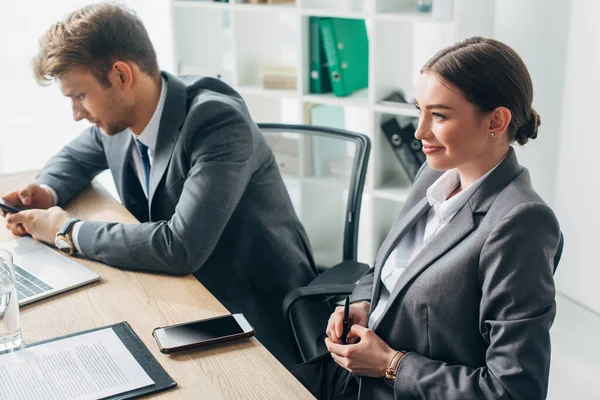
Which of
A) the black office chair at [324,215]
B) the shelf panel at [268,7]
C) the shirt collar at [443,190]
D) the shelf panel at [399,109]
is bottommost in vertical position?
the black office chair at [324,215]

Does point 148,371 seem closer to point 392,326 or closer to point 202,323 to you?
point 202,323

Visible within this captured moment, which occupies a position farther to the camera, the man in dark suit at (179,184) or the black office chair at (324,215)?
the black office chair at (324,215)

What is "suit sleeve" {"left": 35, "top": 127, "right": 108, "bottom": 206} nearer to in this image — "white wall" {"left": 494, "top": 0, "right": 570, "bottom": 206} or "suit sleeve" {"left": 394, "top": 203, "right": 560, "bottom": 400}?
"suit sleeve" {"left": 394, "top": 203, "right": 560, "bottom": 400}

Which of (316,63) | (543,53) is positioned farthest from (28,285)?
(543,53)

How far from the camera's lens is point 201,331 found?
1.42m

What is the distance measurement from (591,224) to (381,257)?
180cm

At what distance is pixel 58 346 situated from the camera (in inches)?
54.7

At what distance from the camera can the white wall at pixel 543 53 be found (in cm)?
305

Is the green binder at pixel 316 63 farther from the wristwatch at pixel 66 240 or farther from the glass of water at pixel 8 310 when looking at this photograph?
the glass of water at pixel 8 310

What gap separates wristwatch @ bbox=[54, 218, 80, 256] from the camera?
183 centimetres

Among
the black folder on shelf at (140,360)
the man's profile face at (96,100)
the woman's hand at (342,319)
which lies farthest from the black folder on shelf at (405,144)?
the black folder on shelf at (140,360)

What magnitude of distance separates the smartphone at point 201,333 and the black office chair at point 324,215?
1.34 feet

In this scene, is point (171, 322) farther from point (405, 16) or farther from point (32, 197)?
point (405, 16)

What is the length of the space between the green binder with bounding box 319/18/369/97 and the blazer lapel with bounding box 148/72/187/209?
1.30m
